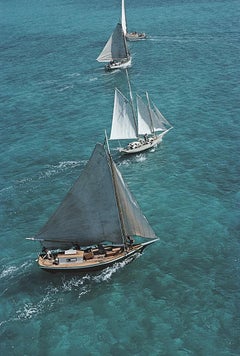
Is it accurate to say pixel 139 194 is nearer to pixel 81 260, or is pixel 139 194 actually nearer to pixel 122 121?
pixel 122 121

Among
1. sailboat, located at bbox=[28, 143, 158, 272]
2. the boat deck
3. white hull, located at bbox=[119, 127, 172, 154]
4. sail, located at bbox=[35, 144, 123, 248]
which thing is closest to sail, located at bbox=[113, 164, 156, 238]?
sailboat, located at bbox=[28, 143, 158, 272]

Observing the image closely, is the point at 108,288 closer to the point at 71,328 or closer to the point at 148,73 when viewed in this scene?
the point at 71,328

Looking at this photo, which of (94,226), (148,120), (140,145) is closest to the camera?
(94,226)

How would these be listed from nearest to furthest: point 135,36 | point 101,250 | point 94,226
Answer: point 101,250, point 94,226, point 135,36

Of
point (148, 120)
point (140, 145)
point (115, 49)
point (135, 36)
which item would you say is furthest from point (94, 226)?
point (135, 36)

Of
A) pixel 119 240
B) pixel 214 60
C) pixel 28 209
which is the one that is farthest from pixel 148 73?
pixel 119 240

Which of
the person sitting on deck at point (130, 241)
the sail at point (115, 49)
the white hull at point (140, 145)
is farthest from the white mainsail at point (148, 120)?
the sail at point (115, 49)

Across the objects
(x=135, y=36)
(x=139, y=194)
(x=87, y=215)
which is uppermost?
(x=135, y=36)
